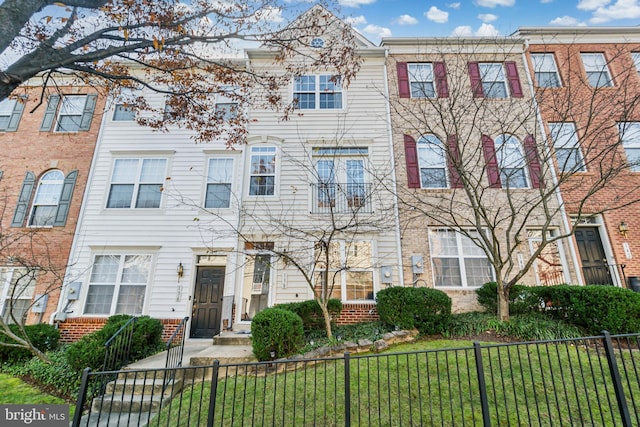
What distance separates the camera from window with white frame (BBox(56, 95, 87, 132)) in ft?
34.0

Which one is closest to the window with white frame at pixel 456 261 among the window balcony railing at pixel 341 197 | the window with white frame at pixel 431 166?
the window with white frame at pixel 431 166

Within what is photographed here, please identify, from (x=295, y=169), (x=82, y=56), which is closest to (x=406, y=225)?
(x=295, y=169)

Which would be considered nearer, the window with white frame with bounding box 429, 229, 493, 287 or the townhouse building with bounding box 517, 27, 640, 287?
the townhouse building with bounding box 517, 27, 640, 287

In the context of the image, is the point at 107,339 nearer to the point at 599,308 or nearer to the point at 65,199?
the point at 65,199

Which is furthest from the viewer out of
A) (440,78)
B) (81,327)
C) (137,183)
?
(440,78)

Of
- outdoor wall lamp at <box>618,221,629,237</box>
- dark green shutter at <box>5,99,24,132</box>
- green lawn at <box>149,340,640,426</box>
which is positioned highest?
dark green shutter at <box>5,99,24,132</box>

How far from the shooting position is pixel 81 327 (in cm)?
828

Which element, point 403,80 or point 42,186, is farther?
point 403,80

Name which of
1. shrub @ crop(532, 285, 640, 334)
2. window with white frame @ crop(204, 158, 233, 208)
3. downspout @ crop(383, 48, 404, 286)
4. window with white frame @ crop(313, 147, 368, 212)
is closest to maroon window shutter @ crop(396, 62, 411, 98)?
downspout @ crop(383, 48, 404, 286)

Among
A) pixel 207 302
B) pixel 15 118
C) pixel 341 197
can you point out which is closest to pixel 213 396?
pixel 207 302

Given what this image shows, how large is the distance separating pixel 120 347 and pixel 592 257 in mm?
13183

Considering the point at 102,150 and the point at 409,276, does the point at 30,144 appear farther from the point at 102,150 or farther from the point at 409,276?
the point at 409,276

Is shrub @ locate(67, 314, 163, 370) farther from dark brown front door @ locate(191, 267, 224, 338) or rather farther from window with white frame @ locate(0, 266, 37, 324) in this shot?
window with white frame @ locate(0, 266, 37, 324)

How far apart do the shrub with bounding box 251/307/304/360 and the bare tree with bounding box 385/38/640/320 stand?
5.02 metres
